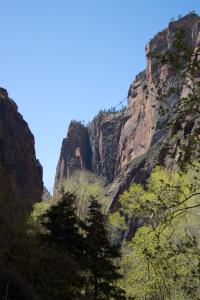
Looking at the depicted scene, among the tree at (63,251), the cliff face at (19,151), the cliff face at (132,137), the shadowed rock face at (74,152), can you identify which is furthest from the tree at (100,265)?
the shadowed rock face at (74,152)

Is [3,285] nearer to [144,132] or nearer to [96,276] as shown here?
[96,276]

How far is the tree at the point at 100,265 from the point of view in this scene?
2119 cm

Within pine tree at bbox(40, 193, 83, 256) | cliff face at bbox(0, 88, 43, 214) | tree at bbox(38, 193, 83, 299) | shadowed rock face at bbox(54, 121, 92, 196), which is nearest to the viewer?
tree at bbox(38, 193, 83, 299)

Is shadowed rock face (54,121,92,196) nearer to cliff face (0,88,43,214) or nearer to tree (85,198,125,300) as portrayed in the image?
cliff face (0,88,43,214)

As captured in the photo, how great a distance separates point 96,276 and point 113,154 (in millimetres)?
115304

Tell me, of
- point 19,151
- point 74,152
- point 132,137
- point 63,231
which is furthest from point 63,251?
point 74,152

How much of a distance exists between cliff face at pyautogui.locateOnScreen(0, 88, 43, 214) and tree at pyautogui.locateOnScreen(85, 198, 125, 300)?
157 feet

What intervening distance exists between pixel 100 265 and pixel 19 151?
54.4 m

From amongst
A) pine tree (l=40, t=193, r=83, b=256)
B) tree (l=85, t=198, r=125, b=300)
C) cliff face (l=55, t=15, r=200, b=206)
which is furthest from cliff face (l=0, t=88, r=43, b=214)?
tree (l=85, t=198, r=125, b=300)

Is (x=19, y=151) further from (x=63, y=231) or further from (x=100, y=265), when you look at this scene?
(x=100, y=265)

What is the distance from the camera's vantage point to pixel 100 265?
21.2 meters

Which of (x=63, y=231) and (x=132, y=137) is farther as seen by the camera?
(x=132, y=137)

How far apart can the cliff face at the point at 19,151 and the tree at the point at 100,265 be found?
157ft

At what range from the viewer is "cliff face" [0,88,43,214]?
71.3 m
